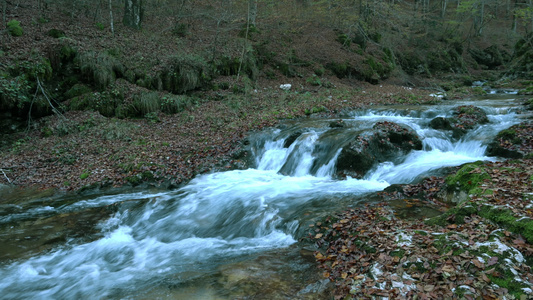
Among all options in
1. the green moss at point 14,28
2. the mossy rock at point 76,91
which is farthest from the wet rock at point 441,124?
the green moss at point 14,28

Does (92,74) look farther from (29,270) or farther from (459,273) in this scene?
(459,273)

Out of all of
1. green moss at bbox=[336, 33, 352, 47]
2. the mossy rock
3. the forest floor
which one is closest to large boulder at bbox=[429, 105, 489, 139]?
the forest floor

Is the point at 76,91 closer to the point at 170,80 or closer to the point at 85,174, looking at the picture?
the point at 170,80

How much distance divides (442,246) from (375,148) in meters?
5.94

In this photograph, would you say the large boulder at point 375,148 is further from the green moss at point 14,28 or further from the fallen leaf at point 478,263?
the green moss at point 14,28

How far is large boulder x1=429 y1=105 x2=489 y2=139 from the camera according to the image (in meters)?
10.8

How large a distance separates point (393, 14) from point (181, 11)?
14071 mm

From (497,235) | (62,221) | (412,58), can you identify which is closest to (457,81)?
(412,58)

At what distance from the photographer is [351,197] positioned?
7.18 meters

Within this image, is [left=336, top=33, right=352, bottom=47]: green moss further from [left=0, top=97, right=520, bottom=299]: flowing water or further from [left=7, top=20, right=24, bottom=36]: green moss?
[left=7, top=20, right=24, bottom=36]: green moss

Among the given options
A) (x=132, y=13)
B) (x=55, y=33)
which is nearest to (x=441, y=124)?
(x=132, y=13)

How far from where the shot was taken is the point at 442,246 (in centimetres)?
396

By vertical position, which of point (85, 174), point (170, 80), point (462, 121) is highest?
point (170, 80)

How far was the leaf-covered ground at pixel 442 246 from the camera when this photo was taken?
11.0 ft
